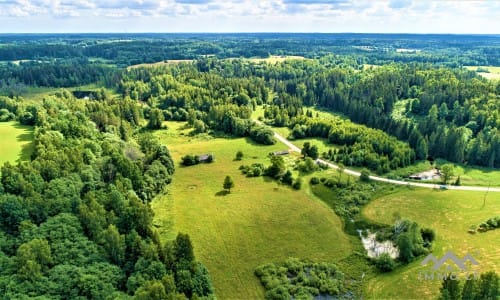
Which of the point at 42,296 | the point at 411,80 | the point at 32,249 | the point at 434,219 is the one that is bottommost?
the point at 434,219

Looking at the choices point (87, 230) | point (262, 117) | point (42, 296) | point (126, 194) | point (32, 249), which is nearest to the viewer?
point (42, 296)

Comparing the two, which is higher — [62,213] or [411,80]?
[411,80]

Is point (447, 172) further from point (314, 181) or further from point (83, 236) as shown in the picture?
point (83, 236)

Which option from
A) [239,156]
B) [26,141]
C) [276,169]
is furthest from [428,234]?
[26,141]

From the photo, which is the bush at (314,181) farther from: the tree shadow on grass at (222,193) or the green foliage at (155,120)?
the green foliage at (155,120)

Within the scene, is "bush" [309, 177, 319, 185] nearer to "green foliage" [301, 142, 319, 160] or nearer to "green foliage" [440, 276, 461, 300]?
"green foliage" [301, 142, 319, 160]

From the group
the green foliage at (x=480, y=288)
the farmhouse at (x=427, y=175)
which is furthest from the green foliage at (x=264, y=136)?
the green foliage at (x=480, y=288)

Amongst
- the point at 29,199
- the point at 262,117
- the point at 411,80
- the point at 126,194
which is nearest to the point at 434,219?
the point at 126,194

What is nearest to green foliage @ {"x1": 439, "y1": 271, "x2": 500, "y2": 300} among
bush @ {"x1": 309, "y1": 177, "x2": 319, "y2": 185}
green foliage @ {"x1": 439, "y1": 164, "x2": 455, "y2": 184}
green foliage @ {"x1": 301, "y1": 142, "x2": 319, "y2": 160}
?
bush @ {"x1": 309, "y1": 177, "x2": 319, "y2": 185}

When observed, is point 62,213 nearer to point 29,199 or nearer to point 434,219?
point 29,199
